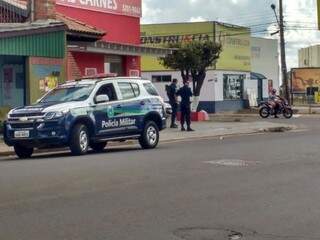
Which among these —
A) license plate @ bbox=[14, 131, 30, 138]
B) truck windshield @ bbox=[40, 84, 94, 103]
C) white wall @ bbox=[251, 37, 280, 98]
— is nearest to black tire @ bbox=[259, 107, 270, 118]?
white wall @ bbox=[251, 37, 280, 98]

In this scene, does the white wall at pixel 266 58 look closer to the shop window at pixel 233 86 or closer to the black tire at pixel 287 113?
the shop window at pixel 233 86

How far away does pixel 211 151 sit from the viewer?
724 inches

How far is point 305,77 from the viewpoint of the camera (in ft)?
276

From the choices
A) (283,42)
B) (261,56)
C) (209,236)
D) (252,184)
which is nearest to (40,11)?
(252,184)

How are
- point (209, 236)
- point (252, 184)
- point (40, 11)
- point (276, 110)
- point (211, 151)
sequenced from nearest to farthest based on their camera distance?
point (209, 236), point (252, 184), point (211, 151), point (40, 11), point (276, 110)

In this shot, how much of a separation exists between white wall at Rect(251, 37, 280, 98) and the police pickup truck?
4785 cm

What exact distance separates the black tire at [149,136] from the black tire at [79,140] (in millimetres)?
2367

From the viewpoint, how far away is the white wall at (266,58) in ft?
224

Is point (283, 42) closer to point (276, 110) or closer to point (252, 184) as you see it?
point (276, 110)

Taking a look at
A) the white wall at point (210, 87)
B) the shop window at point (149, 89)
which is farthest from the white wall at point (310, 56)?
the shop window at point (149, 89)

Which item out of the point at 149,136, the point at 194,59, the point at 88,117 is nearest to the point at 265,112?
the point at 194,59

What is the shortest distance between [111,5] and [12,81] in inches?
358

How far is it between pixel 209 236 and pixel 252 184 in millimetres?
4212

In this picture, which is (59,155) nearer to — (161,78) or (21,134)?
(21,134)
